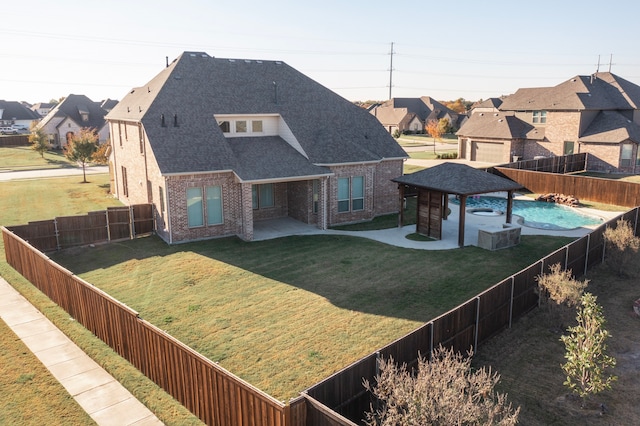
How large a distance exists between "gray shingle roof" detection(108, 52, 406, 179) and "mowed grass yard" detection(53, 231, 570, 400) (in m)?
4.48

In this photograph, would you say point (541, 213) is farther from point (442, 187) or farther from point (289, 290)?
point (289, 290)

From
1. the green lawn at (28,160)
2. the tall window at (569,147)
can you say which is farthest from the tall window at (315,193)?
the green lawn at (28,160)

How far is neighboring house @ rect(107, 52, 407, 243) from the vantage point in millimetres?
23891

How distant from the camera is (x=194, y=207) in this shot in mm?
23781

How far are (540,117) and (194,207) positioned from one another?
139 feet

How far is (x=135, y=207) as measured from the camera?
24656 millimetres

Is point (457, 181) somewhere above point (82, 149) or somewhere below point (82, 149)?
below

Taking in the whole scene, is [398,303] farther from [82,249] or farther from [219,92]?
Answer: [219,92]

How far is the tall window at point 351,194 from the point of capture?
27203 millimetres

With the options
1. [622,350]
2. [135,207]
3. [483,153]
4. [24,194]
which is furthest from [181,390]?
[483,153]

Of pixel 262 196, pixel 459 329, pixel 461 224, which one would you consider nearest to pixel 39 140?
pixel 262 196

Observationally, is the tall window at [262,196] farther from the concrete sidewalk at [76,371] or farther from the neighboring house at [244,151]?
→ the concrete sidewalk at [76,371]

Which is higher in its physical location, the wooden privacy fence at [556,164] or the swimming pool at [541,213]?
the wooden privacy fence at [556,164]

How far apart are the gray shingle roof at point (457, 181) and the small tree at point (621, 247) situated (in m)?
4.96
